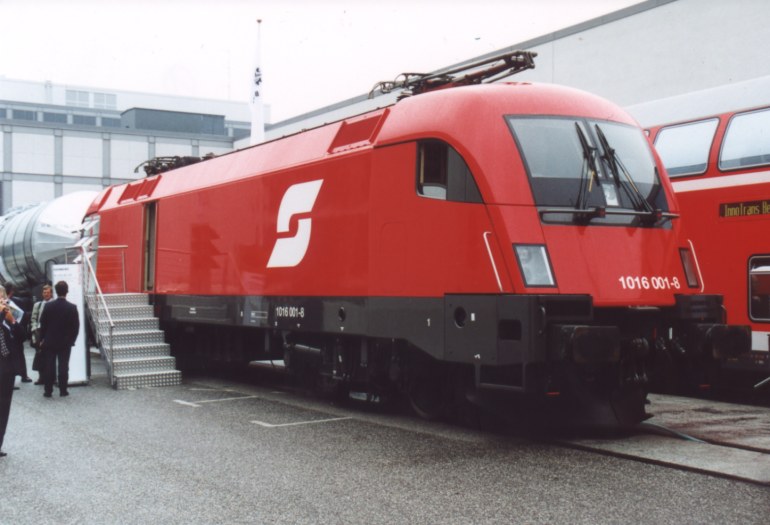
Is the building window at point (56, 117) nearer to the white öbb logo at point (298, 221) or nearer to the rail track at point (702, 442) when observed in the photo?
the white öbb logo at point (298, 221)

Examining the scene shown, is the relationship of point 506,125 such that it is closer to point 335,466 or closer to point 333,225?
point 333,225

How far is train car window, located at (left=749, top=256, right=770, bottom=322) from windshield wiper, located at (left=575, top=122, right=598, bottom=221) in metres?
3.52

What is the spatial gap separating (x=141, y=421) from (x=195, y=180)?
19.3 ft

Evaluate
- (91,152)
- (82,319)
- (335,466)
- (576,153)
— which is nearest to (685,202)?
(576,153)

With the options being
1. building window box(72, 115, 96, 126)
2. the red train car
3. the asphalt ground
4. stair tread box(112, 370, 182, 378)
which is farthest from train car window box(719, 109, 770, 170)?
building window box(72, 115, 96, 126)

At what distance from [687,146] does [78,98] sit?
80488 millimetres

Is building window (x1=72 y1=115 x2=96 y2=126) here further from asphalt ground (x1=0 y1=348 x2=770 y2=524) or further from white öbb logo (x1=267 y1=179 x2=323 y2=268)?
asphalt ground (x1=0 y1=348 x2=770 y2=524)

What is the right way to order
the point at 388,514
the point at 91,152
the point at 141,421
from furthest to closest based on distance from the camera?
the point at 91,152, the point at 141,421, the point at 388,514

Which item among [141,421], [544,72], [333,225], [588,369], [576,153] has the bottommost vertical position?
[141,421]

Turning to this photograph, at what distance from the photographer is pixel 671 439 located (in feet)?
28.5

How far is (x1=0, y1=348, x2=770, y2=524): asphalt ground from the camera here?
238 inches

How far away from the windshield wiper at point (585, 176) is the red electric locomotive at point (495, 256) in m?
0.02

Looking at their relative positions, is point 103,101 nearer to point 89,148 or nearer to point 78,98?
point 78,98

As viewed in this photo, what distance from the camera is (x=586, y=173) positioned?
8703mm
